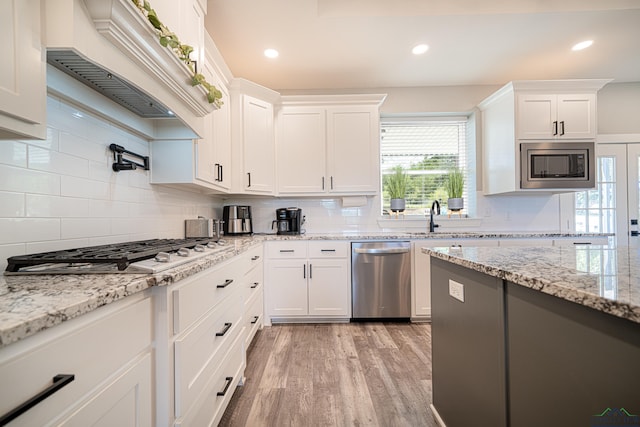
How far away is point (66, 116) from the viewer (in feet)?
3.76

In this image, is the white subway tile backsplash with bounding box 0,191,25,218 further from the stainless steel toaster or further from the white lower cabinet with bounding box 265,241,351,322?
the white lower cabinet with bounding box 265,241,351,322

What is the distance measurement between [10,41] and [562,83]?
405 cm

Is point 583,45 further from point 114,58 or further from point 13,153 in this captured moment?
point 13,153

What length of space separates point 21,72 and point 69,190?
0.63 m

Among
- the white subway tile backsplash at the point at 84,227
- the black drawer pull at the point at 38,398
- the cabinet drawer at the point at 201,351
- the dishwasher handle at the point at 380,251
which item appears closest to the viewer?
the black drawer pull at the point at 38,398

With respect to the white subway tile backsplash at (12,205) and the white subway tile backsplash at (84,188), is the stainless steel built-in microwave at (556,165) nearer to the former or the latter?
the white subway tile backsplash at (84,188)

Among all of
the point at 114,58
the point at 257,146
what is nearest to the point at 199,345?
the point at 114,58

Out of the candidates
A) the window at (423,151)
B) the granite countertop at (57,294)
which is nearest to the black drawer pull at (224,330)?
the granite countertop at (57,294)

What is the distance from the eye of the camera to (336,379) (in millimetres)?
1765

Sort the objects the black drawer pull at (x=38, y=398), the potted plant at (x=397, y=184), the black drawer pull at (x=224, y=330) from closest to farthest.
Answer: the black drawer pull at (x=38, y=398) → the black drawer pull at (x=224, y=330) → the potted plant at (x=397, y=184)

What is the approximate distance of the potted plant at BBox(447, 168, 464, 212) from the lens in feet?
10.5

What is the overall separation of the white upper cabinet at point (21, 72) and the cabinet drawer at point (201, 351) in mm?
769

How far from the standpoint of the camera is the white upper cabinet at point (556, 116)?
2799 millimetres

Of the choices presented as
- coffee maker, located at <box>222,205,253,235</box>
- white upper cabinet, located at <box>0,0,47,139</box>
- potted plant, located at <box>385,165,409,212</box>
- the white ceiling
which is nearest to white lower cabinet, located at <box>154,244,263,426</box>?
white upper cabinet, located at <box>0,0,47,139</box>
